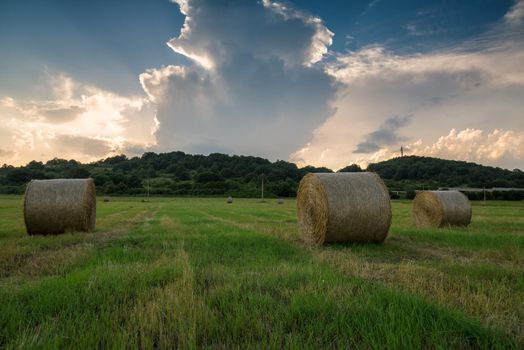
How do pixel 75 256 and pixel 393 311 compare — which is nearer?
pixel 393 311

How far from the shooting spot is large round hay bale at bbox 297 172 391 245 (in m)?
10.6

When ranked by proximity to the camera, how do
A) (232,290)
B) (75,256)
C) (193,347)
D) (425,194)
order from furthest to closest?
(425,194)
(75,256)
(232,290)
(193,347)

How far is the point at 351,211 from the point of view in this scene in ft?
35.2

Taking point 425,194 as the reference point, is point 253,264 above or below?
below

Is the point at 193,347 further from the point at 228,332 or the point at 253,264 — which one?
the point at 253,264

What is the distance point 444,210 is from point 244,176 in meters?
96.2

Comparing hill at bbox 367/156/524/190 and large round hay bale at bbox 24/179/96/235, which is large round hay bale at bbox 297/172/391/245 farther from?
hill at bbox 367/156/524/190

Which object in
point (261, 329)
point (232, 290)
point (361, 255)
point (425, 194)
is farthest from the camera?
point (425, 194)

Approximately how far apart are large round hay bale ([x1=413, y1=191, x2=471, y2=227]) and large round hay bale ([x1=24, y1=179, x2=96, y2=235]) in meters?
15.7

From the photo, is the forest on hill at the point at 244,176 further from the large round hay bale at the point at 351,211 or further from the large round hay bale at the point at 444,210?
the large round hay bale at the point at 351,211

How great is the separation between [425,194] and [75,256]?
1615 centimetres

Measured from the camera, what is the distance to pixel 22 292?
4.76m

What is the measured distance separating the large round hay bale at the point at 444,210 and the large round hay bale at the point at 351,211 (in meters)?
7.32

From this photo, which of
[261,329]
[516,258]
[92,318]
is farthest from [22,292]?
[516,258]
